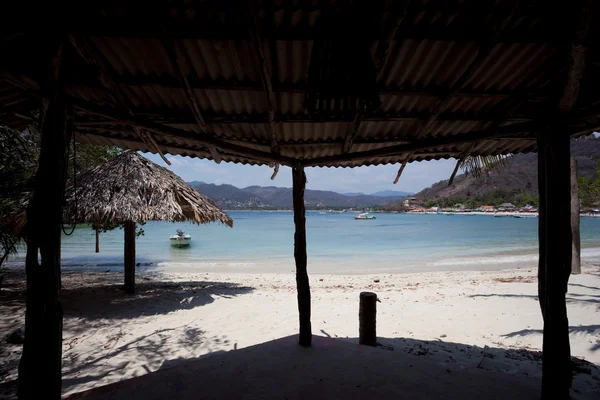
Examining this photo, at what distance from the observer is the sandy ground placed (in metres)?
3.66

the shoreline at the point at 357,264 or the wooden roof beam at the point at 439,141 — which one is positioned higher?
the wooden roof beam at the point at 439,141

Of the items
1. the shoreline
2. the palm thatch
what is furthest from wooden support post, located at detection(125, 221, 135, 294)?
the shoreline

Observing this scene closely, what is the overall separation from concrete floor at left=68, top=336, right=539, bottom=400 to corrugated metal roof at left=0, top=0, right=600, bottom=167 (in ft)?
6.82

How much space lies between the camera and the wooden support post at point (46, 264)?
1775mm

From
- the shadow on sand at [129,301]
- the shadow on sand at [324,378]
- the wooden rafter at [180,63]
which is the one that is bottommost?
the shadow on sand at [129,301]

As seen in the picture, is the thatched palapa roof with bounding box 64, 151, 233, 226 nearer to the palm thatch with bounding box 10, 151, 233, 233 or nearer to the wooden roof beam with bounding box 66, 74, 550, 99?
the palm thatch with bounding box 10, 151, 233, 233

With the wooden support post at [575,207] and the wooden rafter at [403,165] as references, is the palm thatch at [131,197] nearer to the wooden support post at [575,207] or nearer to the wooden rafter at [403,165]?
the wooden rafter at [403,165]

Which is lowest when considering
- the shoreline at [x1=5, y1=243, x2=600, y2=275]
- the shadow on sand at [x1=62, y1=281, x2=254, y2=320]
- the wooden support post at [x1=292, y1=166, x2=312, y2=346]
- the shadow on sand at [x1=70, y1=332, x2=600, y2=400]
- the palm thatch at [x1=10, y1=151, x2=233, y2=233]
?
the shoreline at [x1=5, y1=243, x2=600, y2=275]

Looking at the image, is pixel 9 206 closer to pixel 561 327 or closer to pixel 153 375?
pixel 153 375

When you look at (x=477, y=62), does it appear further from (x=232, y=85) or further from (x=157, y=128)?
(x=157, y=128)

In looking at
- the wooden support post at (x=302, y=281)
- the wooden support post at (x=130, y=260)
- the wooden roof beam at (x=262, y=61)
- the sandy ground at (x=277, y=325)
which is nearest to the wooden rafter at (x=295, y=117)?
the wooden roof beam at (x=262, y=61)

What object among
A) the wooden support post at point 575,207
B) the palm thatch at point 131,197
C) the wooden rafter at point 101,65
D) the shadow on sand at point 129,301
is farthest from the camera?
the wooden support post at point 575,207

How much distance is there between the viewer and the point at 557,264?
2186mm

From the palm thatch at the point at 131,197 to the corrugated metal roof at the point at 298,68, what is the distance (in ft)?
11.9
